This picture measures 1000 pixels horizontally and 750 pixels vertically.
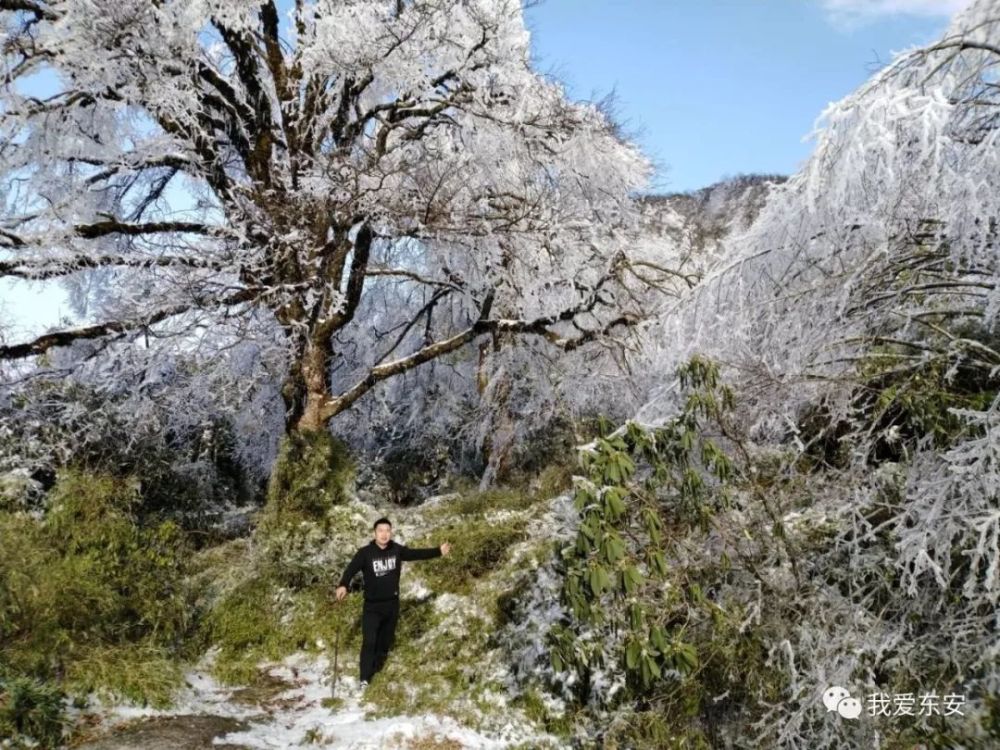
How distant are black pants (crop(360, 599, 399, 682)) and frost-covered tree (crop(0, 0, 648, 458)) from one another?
10.5 feet

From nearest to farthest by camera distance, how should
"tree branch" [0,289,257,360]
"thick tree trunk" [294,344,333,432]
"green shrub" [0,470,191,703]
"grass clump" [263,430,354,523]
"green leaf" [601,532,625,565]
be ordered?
1. "green leaf" [601,532,625,565]
2. "green shrub" [0,470,191,703]
3. "tree branch" [0,289,257,360]
4. "grass clump" [263,430,354,523]
5. "thick tree trunk" [294,344,333,432]

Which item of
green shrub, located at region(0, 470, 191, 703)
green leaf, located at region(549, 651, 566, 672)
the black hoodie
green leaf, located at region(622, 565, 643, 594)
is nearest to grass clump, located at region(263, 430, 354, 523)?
green shrub, located at region(0, 470, 191, 703)

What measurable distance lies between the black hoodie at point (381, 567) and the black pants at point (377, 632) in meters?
0.07

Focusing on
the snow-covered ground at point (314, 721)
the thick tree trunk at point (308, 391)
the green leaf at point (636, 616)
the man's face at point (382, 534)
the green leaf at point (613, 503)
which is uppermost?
the thick tree trunk at point (308, 391)

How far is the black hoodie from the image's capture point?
6.13 meters

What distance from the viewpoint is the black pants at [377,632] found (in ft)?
19.4

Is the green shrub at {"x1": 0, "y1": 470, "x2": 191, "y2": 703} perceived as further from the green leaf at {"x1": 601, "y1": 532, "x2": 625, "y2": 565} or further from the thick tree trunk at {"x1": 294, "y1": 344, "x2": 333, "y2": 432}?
the green leaf at {"x1": 601, "y1": 532, "x2": 625, "y2": 565}

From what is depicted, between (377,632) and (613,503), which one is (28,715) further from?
(613,503)

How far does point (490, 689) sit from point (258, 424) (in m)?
7.63

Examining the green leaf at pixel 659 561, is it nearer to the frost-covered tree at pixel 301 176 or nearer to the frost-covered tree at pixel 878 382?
the frost-covered tree at pixel 878 382

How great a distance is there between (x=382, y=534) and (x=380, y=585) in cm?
45

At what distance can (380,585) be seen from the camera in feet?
20.1

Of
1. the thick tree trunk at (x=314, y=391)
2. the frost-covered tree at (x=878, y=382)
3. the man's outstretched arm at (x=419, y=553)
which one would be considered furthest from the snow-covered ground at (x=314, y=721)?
the thick tree trunk at (x=314, y=391)

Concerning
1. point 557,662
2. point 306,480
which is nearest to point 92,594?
point 306,480
